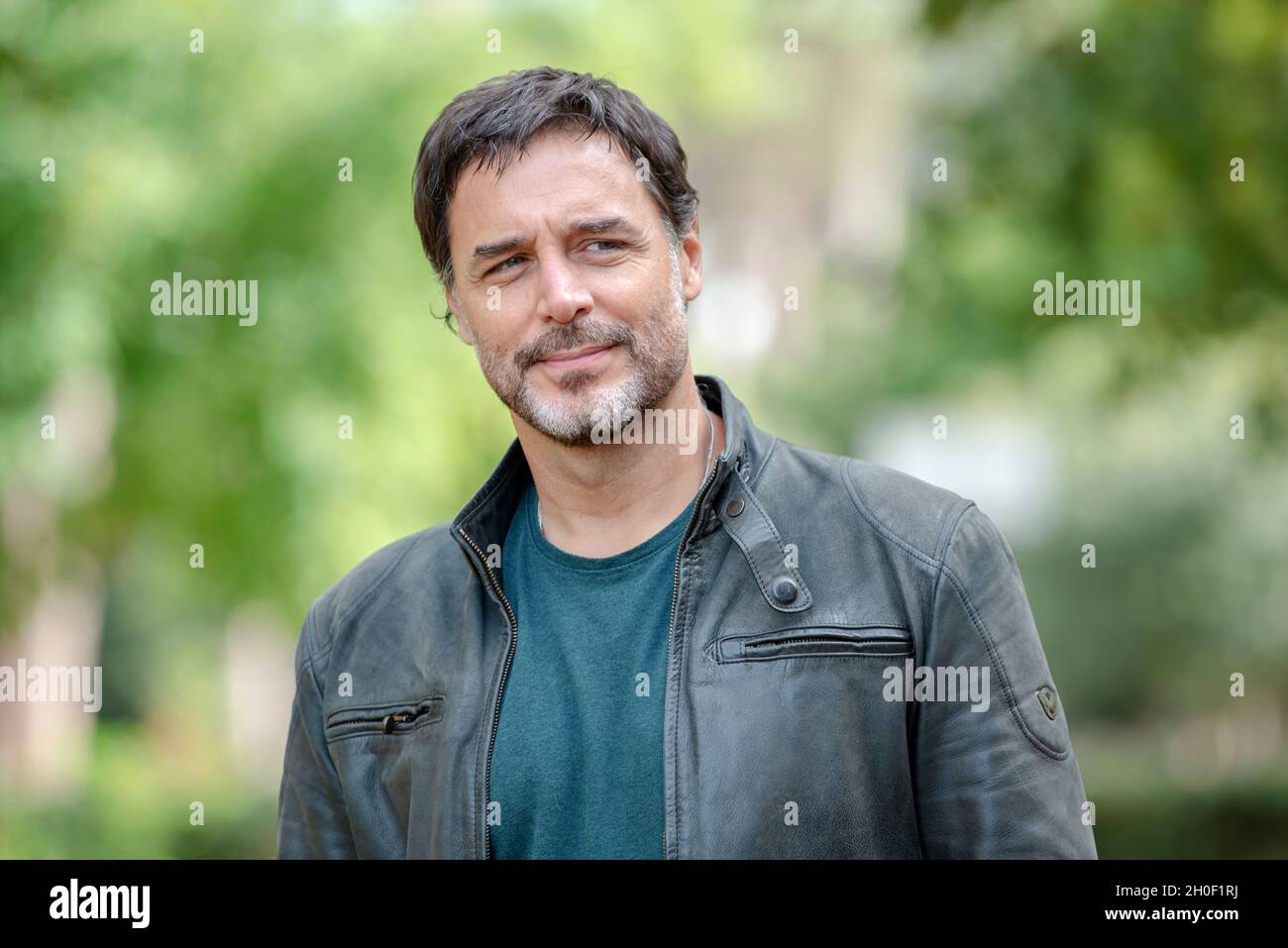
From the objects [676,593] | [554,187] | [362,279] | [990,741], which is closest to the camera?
[990,741]

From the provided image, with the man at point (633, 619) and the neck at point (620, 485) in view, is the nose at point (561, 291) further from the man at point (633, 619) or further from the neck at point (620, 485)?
the neck at point (620, 485)

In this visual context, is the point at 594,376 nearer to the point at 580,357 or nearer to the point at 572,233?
the point at 580,357

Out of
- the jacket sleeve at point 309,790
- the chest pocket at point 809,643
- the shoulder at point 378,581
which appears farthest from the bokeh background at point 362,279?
the chest pocket at point 809,643

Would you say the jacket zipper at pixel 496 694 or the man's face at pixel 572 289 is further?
the man's face at pixel 572 289

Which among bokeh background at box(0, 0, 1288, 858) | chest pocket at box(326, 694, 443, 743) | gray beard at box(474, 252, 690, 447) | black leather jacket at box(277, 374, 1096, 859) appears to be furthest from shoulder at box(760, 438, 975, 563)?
bokeh background at box(0, 0, 1288, 858)

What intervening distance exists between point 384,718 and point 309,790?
0.25 meters

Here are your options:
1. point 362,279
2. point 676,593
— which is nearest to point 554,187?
point 676,593

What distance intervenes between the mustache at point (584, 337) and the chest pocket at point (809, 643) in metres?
0.53

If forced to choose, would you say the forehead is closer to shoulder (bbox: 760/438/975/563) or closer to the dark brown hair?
the dark brown hair

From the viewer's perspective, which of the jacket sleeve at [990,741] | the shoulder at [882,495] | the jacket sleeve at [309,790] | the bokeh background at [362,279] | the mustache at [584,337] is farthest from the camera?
the bokeh background at [362,279]

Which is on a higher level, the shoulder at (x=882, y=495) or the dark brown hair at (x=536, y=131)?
the dark brown hair at (x=536, y=131)

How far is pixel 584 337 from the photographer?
2434 mm

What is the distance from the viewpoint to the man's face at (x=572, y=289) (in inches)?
95.9

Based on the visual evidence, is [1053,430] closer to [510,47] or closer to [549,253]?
[510,47]
